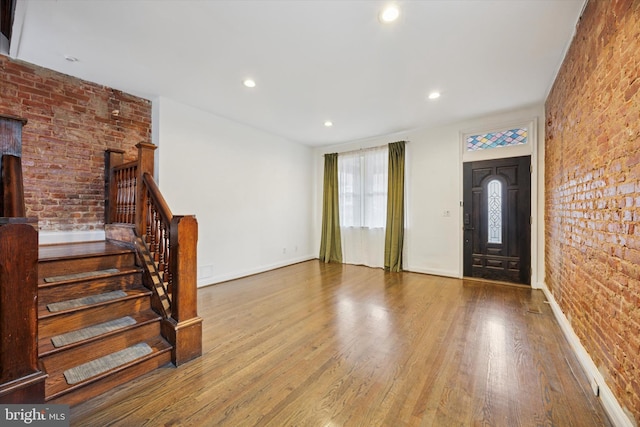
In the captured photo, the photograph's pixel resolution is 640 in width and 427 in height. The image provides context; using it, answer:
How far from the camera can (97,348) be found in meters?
1.83

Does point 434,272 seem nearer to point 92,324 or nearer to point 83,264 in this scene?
point 92,324

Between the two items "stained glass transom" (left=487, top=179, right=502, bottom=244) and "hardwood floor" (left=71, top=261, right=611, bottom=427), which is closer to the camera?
"hardwood floor" (left=71, top=261, right=611, bottom=427)

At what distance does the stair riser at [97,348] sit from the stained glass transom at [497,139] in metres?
5.11

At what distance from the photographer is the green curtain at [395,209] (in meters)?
5.10

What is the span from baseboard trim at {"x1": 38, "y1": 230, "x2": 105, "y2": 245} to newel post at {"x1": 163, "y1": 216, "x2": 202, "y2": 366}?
6.93ft

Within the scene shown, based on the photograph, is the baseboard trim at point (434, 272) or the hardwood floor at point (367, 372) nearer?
the hardwood floor at point (367, 372)

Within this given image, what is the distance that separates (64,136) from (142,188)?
5.20 ft

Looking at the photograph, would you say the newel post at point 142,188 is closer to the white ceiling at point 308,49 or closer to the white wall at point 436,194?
the white ceiling at point 308,49

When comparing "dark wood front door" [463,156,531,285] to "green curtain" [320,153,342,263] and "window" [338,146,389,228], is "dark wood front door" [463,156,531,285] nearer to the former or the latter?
"window" [338,146,389,228]

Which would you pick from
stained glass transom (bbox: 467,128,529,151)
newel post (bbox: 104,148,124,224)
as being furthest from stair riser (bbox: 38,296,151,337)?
stained glass transom (bbox: 467,128,529,151)

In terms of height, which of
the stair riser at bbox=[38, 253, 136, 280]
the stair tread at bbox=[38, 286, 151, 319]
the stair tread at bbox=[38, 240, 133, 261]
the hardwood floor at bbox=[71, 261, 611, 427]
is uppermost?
the stair tread at bbox=[38, 240, 133, 261]

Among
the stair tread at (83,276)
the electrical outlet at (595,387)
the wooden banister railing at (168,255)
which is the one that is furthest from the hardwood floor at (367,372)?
the stair tread at (83,276)

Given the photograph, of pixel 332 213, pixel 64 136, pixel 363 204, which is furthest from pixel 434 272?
pixel 64 136

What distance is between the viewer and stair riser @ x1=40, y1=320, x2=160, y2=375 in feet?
5.42
